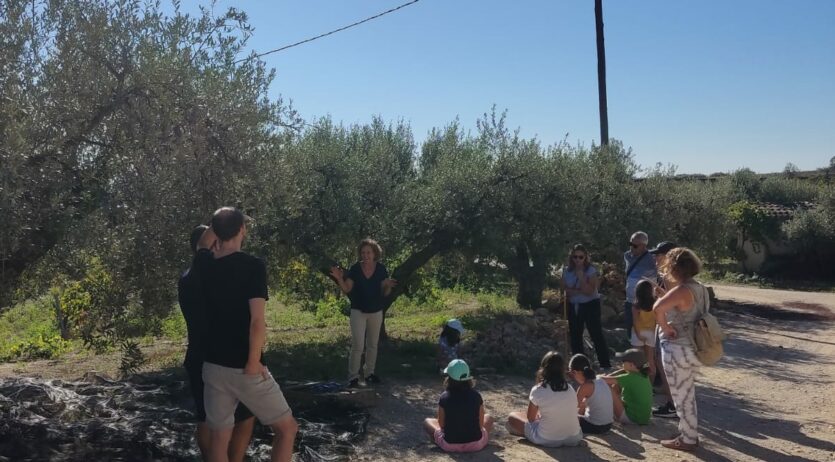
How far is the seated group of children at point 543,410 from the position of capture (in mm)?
5535

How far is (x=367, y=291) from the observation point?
24.1 ft

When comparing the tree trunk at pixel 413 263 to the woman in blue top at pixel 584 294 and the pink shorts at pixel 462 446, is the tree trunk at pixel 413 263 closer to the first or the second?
the woman in blue top at pixel 584 294

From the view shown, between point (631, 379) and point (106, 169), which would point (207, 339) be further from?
point (631, 379)

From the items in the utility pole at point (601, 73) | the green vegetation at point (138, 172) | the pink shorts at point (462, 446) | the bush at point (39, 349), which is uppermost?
the utility pole at point (601, 73)

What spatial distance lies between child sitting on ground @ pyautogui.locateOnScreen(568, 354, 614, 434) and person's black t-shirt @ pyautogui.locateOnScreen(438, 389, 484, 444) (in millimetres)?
1038

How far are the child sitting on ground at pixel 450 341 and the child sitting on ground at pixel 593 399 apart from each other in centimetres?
192

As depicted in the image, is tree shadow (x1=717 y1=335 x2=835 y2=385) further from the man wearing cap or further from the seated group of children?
the seated group of children

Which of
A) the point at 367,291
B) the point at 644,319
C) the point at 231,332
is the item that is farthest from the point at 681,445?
the point at 231,332

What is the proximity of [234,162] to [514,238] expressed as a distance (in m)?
5.05

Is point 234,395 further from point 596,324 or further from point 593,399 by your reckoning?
point 596,324

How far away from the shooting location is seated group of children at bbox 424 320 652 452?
18.2ft

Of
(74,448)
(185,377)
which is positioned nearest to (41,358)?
(185,377)

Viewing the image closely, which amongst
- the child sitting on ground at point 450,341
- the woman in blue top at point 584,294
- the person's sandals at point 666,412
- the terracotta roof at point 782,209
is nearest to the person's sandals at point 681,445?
the person's sandals at point 666,412

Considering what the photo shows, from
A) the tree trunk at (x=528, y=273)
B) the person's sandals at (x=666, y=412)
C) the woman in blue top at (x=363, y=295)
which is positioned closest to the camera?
the person's sandals at (x=666, y=412)
